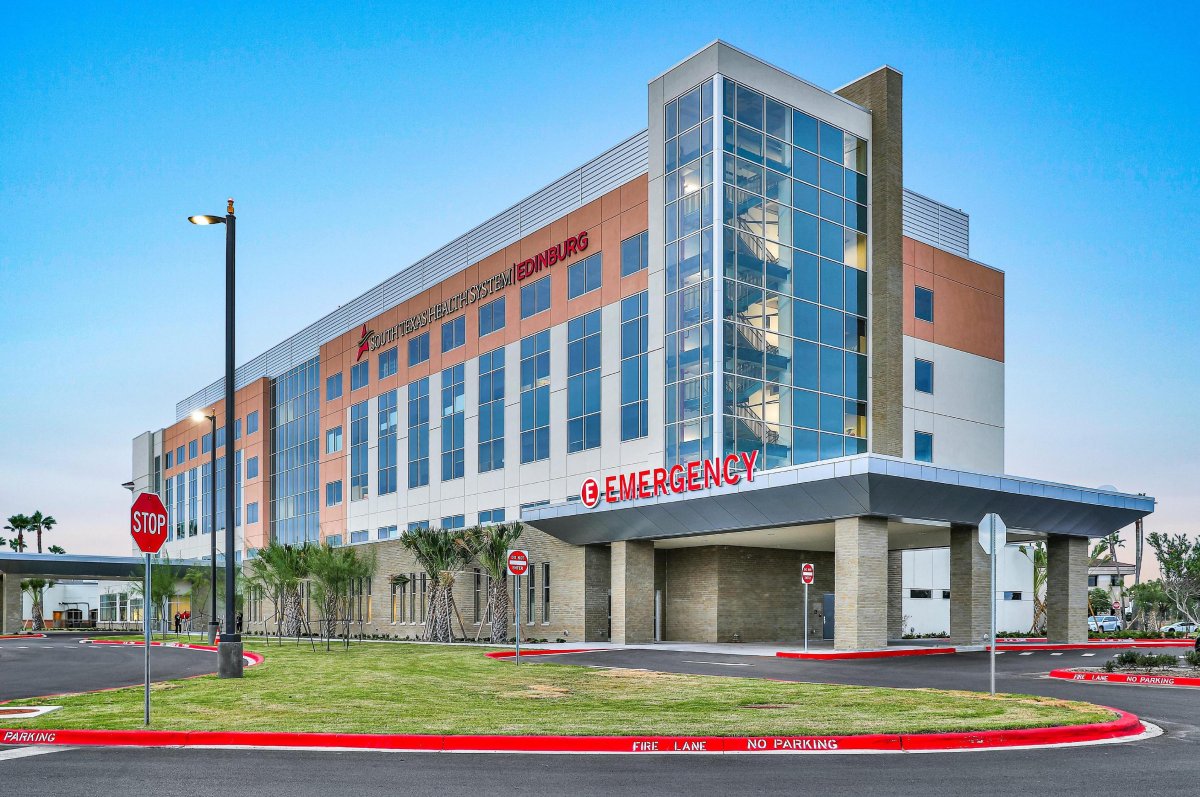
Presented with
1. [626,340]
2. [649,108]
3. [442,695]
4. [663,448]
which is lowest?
[442,695]

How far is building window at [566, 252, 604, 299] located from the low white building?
30776 millimetres

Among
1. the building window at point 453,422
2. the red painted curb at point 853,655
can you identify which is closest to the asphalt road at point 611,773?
the red painted curb at point 853,655

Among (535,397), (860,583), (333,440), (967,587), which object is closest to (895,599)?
(967,587)

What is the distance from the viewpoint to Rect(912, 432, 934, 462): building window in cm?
5328

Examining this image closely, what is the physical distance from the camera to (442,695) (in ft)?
70.2

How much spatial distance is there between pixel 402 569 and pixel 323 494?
1639cm

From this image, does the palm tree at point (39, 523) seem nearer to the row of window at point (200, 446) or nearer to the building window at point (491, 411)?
the row of window at point (200, 446)

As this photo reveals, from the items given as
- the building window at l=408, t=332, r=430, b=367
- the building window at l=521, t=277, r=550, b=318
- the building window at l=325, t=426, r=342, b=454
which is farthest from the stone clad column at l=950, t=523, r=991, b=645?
the building window at l=325, t=426, r=342, b=454

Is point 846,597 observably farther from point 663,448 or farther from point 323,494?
point 323,494

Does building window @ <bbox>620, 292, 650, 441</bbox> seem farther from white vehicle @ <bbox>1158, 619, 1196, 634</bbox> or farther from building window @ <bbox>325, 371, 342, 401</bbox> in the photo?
white vehicle @ <bbox>1158, 619, 1196, 634</bbox>

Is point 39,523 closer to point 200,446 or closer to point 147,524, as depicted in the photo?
point 200,446

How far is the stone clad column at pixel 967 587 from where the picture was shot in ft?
141

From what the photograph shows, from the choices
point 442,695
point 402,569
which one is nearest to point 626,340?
point 402,569

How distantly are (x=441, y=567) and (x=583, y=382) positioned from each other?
11.6 meters
